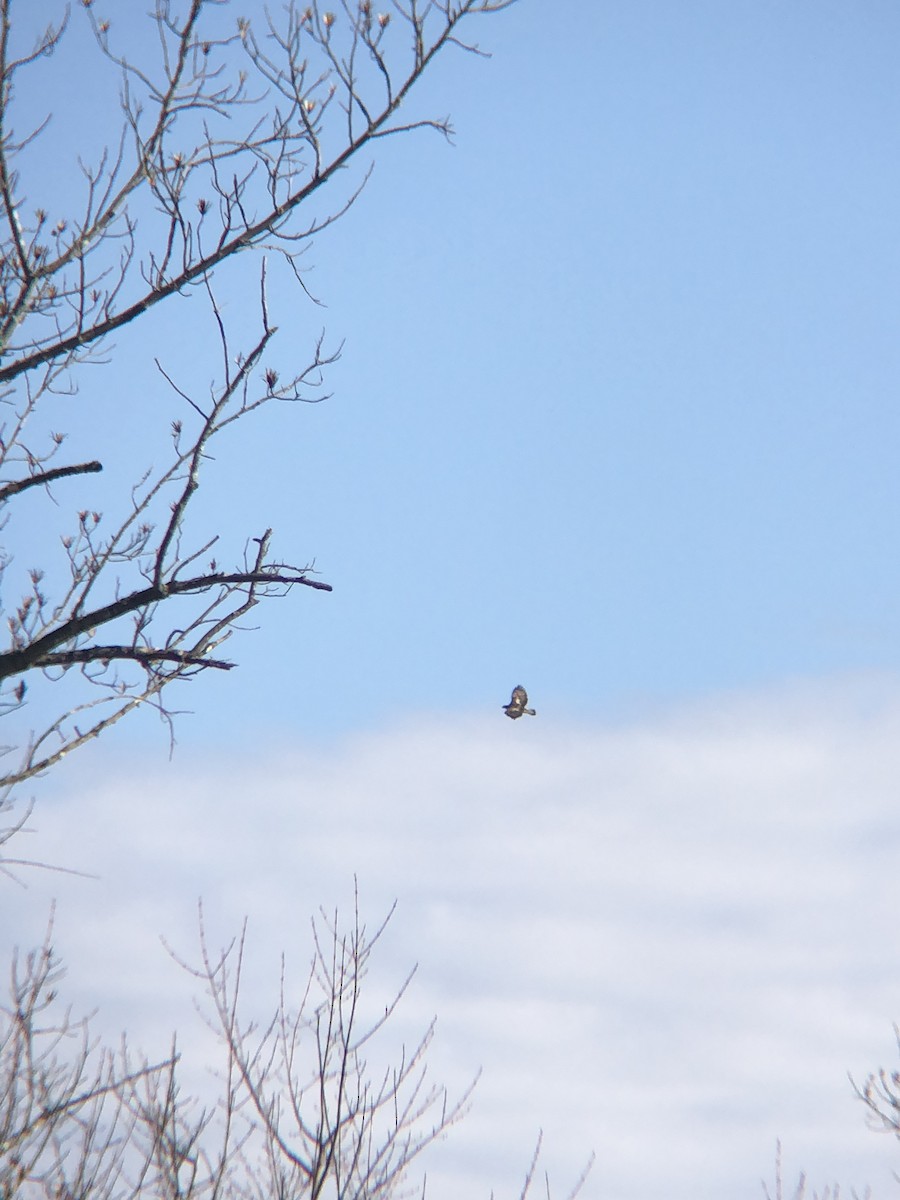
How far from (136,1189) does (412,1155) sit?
2.10m

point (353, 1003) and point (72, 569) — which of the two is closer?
point (72, 569)

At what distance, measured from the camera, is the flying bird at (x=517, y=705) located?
824 cm

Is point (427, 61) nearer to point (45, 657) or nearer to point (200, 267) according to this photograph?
point (200, 267)

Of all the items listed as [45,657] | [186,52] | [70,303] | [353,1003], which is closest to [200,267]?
[70,303]

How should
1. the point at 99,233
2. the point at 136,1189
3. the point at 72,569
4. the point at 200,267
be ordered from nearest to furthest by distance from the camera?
1. the point at 200,267
2. the point at 99,233
3. the point at 72,569
4. the point at 136,1189

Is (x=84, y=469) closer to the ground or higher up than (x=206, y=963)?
higher up

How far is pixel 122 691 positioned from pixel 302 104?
3.05m

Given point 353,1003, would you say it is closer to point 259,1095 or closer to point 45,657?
point 259,1095

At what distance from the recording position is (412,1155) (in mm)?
8508

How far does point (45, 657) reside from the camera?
4199 millimetres

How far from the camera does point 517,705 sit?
331 inches

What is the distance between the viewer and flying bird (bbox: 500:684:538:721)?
8.24m

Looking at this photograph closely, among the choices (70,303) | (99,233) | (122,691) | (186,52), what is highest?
(186,52)

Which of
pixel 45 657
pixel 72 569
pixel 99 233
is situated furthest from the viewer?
pixel 72 569
